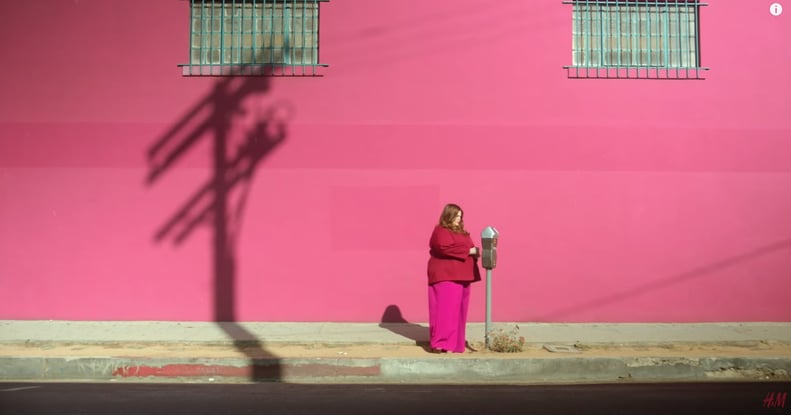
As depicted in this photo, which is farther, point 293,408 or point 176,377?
point 176,377

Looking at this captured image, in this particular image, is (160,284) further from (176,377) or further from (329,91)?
(329,91)

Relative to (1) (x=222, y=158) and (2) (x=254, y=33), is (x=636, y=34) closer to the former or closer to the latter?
(2) (x=254, y=33)

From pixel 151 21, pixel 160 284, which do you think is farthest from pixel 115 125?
pixel 160 284

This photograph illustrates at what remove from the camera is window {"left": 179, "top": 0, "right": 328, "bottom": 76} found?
31.8ft

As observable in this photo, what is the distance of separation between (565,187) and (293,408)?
5.15 meters

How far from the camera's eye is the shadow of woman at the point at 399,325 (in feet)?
28.6

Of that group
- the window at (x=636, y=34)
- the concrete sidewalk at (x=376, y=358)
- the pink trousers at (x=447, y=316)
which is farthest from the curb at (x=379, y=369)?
the window at (x=636, y=34)

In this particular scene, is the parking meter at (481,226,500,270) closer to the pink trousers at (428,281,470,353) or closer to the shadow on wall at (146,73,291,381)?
the pink trousers at (428,281,470,353)

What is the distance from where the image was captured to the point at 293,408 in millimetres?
5656

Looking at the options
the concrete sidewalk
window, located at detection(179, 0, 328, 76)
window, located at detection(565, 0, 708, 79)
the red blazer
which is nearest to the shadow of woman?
the concrete sidewalk

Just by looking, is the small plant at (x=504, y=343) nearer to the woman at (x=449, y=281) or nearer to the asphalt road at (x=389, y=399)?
the woman at (x=449, y=281)

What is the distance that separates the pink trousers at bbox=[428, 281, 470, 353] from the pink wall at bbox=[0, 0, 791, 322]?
1.76 metres

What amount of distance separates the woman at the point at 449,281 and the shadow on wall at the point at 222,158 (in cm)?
297

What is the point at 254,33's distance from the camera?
9.70 meters
